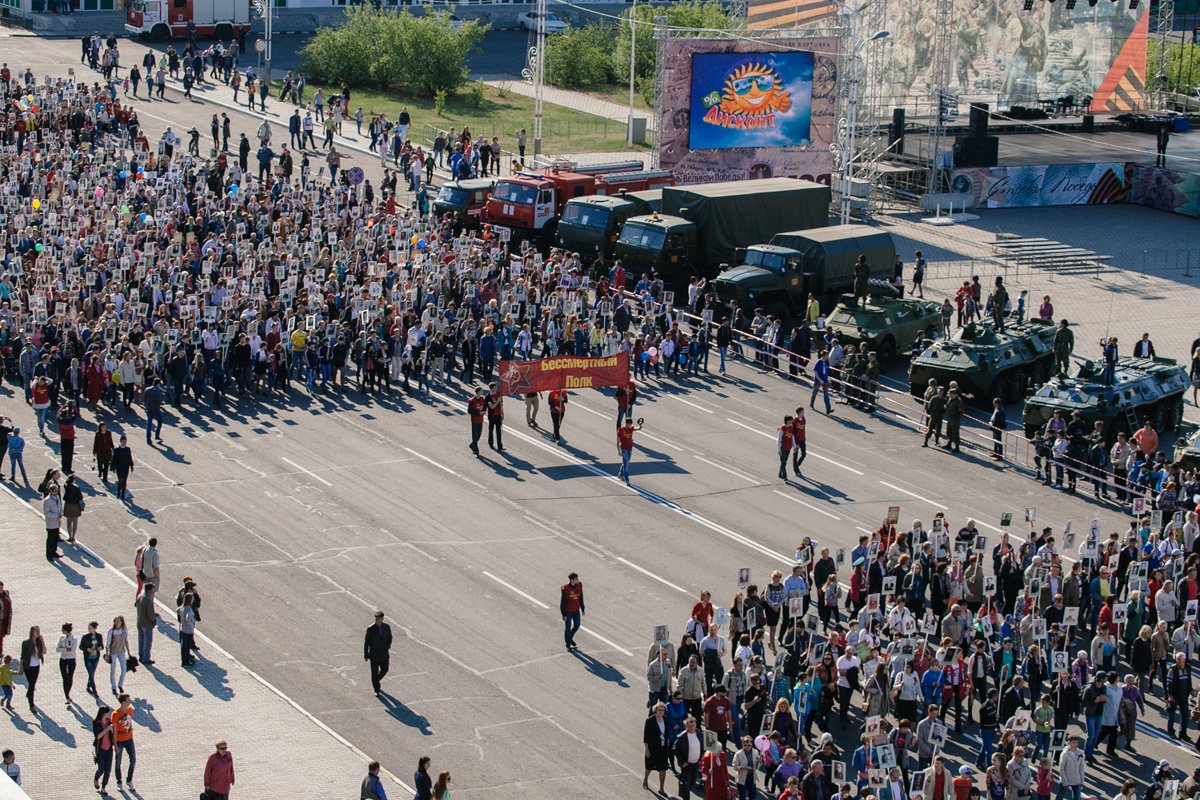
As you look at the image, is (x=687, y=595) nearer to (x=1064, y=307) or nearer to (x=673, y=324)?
(x=673, y=324)

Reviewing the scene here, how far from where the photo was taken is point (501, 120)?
249 feet

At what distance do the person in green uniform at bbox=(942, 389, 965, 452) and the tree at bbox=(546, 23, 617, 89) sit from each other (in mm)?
50241

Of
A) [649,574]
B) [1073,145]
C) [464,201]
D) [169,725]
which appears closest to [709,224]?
[464,201]

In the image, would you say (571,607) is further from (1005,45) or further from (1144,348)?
(1005,45)

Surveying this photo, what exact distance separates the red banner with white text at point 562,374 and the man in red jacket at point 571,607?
989 centimetres

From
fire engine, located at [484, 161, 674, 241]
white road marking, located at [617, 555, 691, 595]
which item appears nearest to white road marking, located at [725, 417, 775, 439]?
white road marking, located at [617, 555, 691, 595]

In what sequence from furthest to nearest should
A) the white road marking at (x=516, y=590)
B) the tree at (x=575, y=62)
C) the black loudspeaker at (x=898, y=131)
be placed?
the tree at (x=575, y=62) → the black loudspeaker at (x=898, y=131) → the white road marking at (x=516, y=590)

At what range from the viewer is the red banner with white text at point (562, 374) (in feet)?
127

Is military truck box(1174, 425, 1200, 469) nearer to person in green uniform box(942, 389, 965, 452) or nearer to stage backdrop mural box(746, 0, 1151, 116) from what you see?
person in green uniform box(942, 389, 965, 452)

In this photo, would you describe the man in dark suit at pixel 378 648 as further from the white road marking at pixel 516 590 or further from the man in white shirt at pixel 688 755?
the man in white shirt at pixel 688 755

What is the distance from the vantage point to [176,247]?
47062mm

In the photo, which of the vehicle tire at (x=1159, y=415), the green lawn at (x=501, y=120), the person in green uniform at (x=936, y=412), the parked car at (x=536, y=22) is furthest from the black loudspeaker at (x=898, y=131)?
the person in green uniform at (x=936, y=412)

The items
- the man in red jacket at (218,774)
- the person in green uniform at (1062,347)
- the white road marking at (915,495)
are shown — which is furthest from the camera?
the person in green uniform at (1062,347)

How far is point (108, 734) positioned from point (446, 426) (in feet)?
54.0
